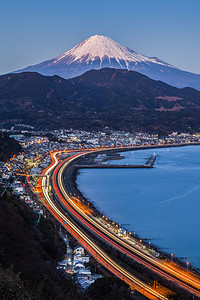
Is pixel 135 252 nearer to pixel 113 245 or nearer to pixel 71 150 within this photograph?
pixel 113 245

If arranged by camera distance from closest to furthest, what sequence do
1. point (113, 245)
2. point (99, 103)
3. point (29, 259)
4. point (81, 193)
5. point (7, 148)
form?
point (29, 259)
point (113, 245)
point (81, 193)
point (7, 148)
point (99, 103)

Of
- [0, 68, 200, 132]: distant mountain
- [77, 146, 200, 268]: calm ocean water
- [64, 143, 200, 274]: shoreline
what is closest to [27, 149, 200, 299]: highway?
[64, 143, 200, 274]: shoreline

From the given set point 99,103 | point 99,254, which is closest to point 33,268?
point 99,254

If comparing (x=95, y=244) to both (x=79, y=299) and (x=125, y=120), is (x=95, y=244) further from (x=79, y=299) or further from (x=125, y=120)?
(x=125, y=120)

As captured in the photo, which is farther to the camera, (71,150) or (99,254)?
(71,150)

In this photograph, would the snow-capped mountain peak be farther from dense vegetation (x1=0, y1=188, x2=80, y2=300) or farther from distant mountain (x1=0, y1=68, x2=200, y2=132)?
dense vegetation (x1=0, y1=188, x2=80, y2=300)
